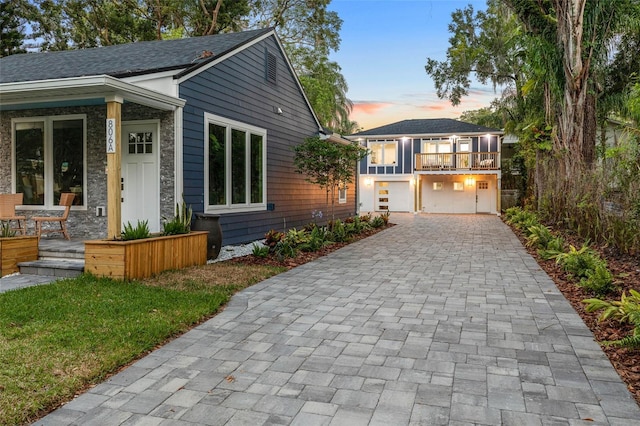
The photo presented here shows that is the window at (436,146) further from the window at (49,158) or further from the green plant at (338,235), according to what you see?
the window at (49,158)

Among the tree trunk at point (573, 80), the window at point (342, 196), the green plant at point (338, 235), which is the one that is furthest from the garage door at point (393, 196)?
the green plant at point (338, 235)

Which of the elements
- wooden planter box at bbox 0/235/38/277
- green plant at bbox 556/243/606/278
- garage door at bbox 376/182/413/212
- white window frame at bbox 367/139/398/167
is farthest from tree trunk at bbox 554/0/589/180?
garage door at bbox 376/182/413/212

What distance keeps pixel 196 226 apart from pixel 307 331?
14.6 feet

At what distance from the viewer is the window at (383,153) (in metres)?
25.5

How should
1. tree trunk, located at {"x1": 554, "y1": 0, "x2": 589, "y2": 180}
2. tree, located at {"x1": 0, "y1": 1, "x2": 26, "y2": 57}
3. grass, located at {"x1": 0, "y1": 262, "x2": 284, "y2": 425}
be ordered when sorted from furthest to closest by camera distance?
1. tree, located at {"x1": 0, "y1": 1, "x2": 26, "y2": 57}
2. tree trunk, located at {"x1": 554, "y1": 0, "x2": 589, "y2": 180}
3. grass, located at {"x1": 0, "y1": 262, "x2": 284, "y2": 425}

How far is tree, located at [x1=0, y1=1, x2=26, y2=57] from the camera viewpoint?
21984 mm

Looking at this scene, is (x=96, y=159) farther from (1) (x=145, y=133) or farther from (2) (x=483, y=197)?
(2) (x=483, y=197)

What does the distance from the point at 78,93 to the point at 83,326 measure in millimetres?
3967

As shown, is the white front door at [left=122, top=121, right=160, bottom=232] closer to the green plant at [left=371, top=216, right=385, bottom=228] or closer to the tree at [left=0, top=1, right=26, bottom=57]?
the green plant at [left=371, top=216, right=385, bottom=228]

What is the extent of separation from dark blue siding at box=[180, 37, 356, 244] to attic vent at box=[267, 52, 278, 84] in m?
0.16

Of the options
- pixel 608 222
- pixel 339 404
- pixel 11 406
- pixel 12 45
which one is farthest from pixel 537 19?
pixel 12 45

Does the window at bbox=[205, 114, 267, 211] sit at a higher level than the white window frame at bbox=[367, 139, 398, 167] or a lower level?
lower

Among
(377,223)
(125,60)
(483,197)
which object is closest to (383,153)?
(483,197)

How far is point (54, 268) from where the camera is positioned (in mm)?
6125
